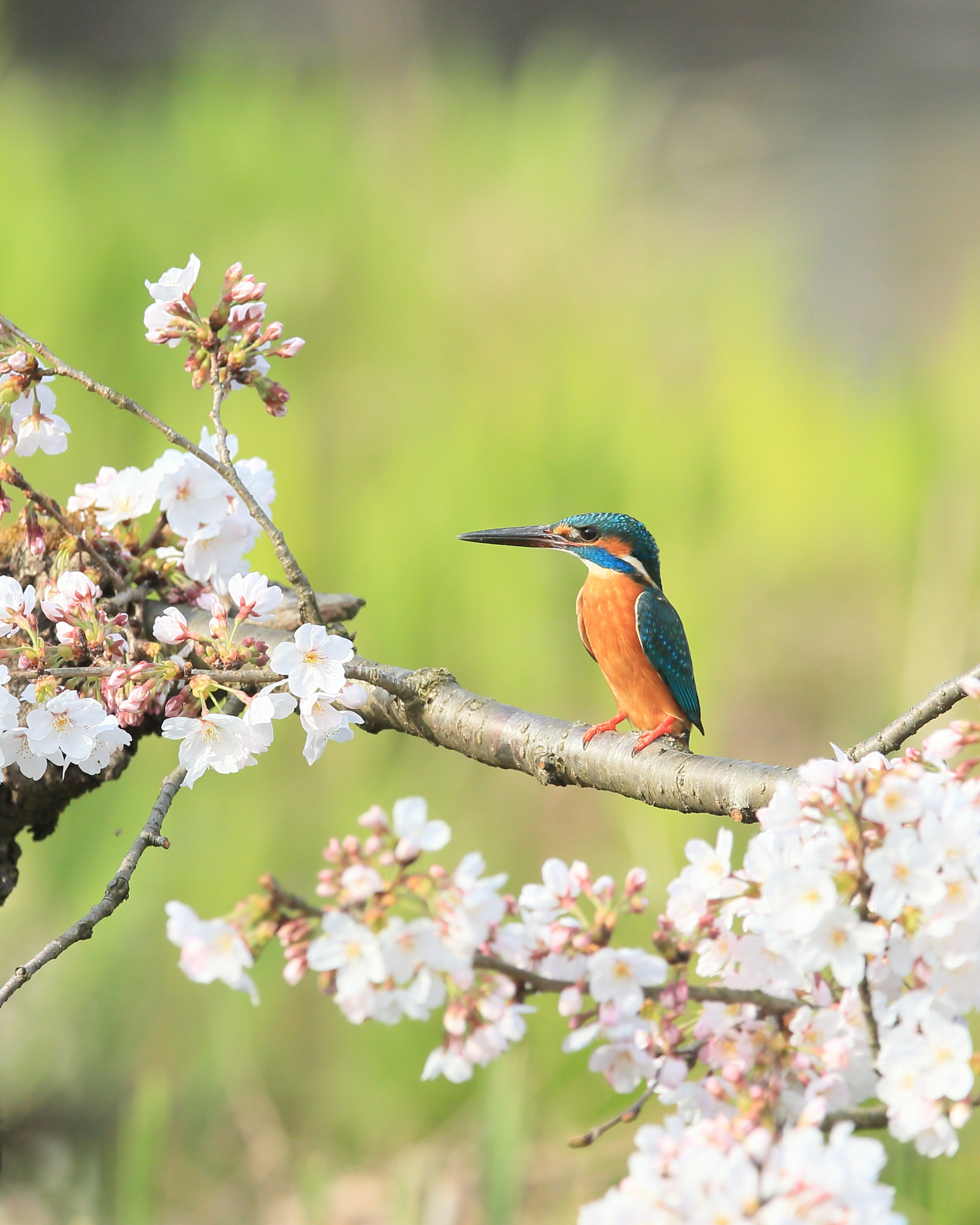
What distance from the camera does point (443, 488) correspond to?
2666 millimetres

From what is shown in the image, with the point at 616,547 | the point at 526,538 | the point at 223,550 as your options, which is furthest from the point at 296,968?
the point at 616,547

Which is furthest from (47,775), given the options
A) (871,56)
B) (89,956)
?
(871,56)

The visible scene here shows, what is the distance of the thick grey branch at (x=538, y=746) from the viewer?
2.33 feet

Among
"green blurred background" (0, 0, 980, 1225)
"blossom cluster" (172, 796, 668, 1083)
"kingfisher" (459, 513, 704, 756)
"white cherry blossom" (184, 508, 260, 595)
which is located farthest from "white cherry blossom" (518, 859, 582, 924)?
"green blurred background" (0, 0, 980, 1225)

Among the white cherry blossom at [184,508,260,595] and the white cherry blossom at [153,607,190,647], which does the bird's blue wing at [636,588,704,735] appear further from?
the white cherry blossom at [153,607,190,647]

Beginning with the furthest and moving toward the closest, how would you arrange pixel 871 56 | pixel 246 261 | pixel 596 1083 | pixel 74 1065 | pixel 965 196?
pixel 871 56
pixel 965 196
pixel 246 261
pixel 74 1065
pixel 596 1083

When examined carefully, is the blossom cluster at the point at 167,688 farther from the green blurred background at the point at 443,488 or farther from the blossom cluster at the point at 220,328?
the green blurred background at the point at 443,488

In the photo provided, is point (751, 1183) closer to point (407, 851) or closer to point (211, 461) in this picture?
point (407, 851)

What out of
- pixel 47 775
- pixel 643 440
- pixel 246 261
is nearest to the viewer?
pixel 47 775

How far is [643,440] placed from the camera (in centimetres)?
272

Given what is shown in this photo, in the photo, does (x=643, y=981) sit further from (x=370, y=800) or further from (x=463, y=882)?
(x=370, y=800)

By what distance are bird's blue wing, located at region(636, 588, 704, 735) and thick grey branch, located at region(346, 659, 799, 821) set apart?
311mm

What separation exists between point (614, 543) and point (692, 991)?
1.91 ft

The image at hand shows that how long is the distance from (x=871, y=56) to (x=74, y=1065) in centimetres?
559
